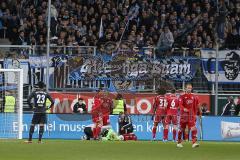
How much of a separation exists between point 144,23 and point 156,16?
21.3 inches

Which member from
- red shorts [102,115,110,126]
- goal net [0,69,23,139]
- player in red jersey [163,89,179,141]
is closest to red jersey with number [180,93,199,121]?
player in red jersey [163,89,179,141]

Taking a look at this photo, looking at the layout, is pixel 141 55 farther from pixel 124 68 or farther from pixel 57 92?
pixel 57 92

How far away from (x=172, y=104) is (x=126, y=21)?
18.1 feet

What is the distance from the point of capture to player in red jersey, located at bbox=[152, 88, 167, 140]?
25.9 m

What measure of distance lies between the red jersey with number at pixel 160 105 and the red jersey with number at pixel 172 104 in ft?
0.64

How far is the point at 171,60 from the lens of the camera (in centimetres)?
2691

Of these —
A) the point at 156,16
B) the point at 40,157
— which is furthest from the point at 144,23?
the point at 40,157

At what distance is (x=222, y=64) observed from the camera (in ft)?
87.7

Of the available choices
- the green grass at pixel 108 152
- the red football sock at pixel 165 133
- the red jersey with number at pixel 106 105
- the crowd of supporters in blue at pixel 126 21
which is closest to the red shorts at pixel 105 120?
the red jersey with number at pixel 106 105

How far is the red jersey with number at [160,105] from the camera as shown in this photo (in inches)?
1019

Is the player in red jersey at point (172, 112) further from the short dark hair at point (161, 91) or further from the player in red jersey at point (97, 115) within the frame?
the player in red jersey at point (97, 115)

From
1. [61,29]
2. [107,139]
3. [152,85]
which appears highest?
[61,29]

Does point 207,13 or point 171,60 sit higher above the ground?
→ point 207,13

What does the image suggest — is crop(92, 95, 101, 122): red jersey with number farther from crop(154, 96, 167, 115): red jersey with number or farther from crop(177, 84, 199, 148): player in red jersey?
crop(177, 84, 199, 148): player in red jersey
